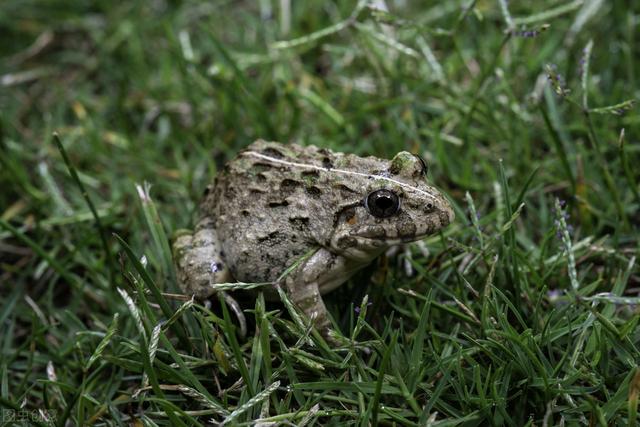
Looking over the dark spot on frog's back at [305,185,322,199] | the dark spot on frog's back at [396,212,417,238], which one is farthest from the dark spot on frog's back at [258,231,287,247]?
the dark spot on frog's back at [396,212,417,238]

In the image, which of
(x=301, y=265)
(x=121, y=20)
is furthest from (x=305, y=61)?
(x=301, y=265)

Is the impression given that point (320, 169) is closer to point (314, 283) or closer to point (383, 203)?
point (383, 203)

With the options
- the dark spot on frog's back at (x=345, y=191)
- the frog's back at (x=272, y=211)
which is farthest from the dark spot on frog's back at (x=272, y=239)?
the dark spot on frog's back at (x=345, y=191)

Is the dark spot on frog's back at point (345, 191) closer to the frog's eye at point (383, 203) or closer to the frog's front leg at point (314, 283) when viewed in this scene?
the frog's eye at point (383, 203)

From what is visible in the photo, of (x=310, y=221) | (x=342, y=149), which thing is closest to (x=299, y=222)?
(x=310, y=221)

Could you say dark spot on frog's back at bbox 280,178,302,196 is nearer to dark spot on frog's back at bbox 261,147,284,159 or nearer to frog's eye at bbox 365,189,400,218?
dark spot on frog's back at bbox 261,147,284,159
